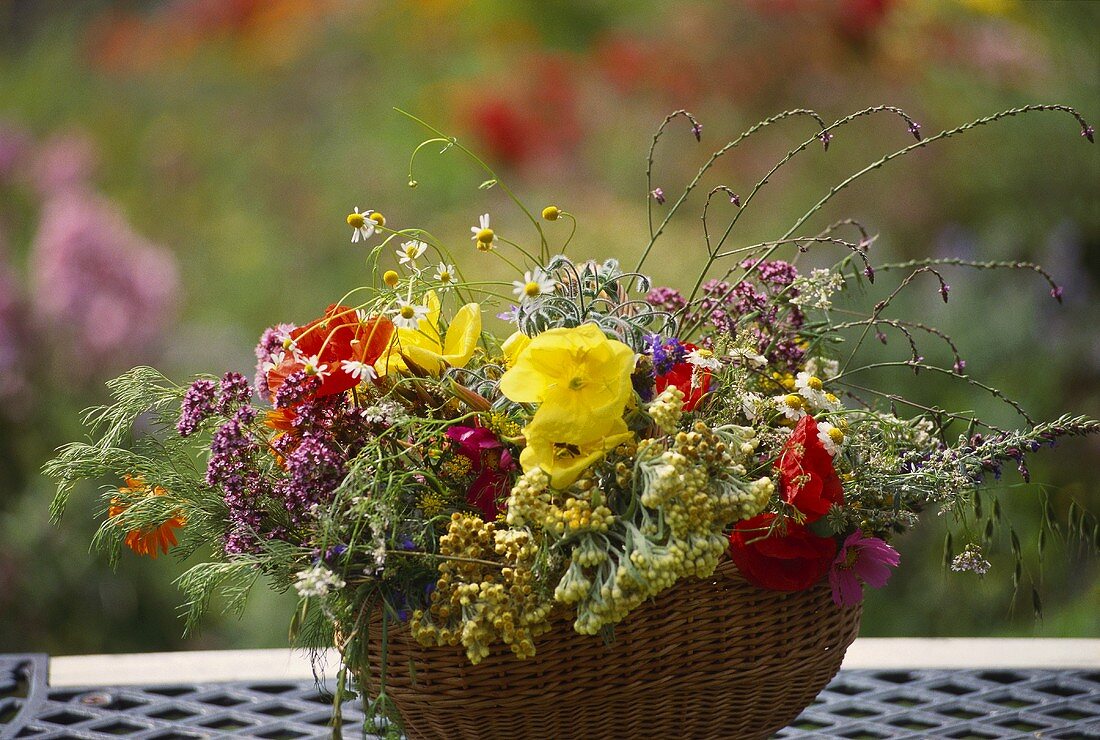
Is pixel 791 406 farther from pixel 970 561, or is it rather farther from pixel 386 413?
pixel 386 413

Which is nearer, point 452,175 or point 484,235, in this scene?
point 484,235

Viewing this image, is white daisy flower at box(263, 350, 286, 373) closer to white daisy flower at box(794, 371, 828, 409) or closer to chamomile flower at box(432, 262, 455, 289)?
chamomile flower at box(432, 262, 455, 289)

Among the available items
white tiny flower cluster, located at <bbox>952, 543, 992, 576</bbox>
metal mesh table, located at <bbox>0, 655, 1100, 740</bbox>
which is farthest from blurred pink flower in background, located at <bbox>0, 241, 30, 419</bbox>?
white tiny flower cluster, located at <bbox>952, 543, 992, 576</bbox>

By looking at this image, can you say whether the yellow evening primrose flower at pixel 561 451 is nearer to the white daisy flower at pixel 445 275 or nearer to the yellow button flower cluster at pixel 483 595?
the yellow button flower cluster at pixel 483 595

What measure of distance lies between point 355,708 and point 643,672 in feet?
1.84

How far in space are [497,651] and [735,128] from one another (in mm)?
2739

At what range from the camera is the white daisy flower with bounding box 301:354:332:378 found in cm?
87

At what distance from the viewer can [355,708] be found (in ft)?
4.33

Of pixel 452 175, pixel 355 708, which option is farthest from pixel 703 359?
pixel 452 175

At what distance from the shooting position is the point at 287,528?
0.88 m

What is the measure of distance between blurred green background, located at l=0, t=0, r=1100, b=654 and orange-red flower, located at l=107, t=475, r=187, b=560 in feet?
4.70

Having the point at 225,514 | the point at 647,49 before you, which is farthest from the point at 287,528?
the point at 647,49

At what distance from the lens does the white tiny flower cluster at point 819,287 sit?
98 cm

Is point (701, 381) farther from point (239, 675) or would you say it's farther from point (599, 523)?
point (239, 675)
